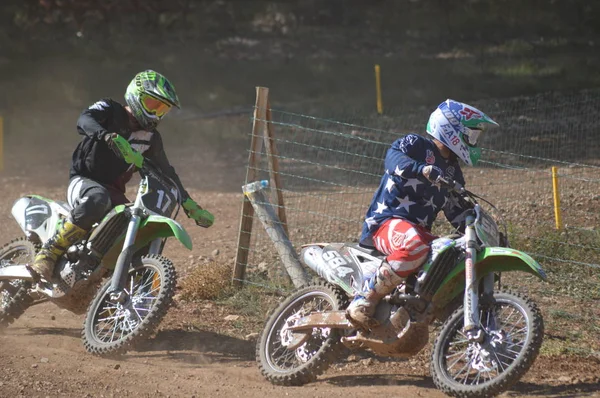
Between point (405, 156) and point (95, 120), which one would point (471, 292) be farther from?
point (95, 120)

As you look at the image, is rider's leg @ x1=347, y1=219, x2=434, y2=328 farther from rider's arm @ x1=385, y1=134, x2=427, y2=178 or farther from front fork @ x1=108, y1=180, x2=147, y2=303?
front fork @ x1=108, y1=180, x2=147, y2=303

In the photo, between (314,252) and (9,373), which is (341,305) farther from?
(9,373)

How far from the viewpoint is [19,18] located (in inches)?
972

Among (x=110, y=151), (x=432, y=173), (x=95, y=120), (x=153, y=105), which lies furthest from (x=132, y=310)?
(x=432, y=173)

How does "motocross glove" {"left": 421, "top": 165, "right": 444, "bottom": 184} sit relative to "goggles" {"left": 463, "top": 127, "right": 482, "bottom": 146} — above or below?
below

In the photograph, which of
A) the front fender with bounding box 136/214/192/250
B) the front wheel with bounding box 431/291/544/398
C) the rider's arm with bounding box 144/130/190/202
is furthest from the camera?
the rider's arm with bounding box 144/130/190/202

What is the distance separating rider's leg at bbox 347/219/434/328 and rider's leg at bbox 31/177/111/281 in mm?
2296

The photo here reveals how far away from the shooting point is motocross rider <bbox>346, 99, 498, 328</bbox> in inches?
228

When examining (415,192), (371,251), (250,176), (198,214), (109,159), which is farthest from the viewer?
(250,176)

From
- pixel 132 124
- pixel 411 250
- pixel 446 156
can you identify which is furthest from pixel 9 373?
pixel 446 156

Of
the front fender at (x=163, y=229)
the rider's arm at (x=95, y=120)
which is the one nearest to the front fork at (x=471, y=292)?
the front fender at (x=163, y=229)

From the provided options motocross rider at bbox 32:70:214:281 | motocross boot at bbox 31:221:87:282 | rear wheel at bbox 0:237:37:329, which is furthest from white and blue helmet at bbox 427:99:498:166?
rear wheel at bbox 0:237:37:329

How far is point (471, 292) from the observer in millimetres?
5492

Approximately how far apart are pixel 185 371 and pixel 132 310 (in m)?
0.65
